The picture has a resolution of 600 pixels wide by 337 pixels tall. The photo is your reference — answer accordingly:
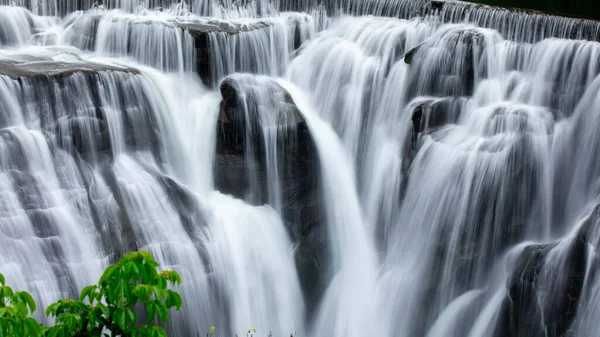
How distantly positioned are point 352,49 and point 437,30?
188cm

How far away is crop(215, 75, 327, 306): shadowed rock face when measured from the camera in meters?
13.6

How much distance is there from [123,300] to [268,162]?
29.7 feet

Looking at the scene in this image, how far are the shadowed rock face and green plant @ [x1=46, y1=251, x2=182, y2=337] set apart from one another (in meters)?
8.53

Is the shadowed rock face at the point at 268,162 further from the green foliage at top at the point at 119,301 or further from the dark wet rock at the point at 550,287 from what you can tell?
the green foliage at top at the point at 119,301

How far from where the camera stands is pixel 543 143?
1248 centimetres

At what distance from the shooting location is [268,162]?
13742mm

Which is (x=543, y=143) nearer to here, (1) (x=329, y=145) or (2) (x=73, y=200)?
(1) (x=329, y=145)

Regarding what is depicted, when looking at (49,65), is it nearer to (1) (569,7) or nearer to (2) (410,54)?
(2) (410,54)

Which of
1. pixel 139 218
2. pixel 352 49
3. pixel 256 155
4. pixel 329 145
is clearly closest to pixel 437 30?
pixel 352 49

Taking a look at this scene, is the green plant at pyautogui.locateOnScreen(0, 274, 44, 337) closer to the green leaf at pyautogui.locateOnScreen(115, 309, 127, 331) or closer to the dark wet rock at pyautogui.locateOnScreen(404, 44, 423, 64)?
the green leaf at pyautogui.locateOnScreen(115, 309, 127, 331)

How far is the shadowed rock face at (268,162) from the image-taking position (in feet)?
44.7

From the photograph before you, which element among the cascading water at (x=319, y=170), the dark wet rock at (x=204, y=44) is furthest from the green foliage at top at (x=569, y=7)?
the dark wet rock at (x=204, y=44)

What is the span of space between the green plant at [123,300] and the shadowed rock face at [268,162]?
8529mm

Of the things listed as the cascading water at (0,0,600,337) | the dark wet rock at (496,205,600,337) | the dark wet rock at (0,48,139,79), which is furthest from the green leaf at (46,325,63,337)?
the dark wet rock at (0,48,139,79)
